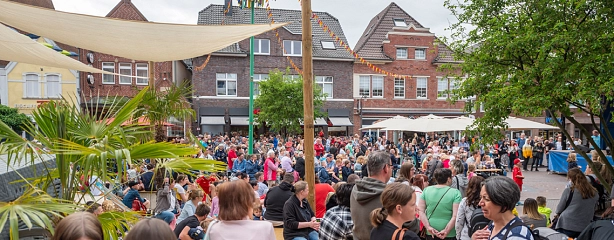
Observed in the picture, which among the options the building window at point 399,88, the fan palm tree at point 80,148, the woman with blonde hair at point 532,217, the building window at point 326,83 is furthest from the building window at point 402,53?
the fan palm tree at point 80,148

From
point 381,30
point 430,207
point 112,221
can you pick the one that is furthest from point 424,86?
point 112,221

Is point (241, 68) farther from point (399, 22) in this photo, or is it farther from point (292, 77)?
point (399, 22)

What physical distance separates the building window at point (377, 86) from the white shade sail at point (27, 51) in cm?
3106

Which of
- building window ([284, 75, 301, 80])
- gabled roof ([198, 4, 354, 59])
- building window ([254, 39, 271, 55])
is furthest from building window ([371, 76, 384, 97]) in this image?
building window ([254, 39, 271, 55])

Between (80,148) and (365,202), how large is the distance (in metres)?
2.20

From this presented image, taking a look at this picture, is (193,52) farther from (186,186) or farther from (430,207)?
(186,186)

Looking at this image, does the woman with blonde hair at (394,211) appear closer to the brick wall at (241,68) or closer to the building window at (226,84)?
the brick wall at (241,68)

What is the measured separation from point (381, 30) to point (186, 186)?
28.6 m

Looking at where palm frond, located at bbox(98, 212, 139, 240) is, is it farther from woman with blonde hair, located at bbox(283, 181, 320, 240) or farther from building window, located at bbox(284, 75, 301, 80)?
building window, located at bbox(284, 75, 301, 80)

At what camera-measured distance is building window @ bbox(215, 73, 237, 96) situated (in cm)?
3325

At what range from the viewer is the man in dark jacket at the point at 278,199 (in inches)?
264

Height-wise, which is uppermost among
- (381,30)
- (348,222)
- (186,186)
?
(381,30)

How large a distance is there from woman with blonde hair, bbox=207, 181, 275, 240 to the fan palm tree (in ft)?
2.20

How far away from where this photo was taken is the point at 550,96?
6.57 metres
